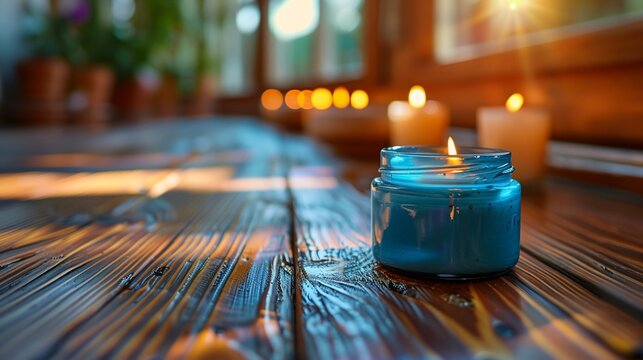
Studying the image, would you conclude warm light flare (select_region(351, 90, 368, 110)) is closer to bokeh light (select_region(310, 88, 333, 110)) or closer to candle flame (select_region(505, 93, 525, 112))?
bokeh light (select_region(310, 88, 333, 110))

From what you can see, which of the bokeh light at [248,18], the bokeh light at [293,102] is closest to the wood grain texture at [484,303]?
the bokeh light at [293,102]

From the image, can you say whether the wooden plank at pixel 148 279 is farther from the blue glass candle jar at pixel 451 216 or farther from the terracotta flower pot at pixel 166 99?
the terracotta flower pot at pixel 166 99

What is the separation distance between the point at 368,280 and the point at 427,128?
29.3 inches

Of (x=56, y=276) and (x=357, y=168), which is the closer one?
(x=56, y=276)

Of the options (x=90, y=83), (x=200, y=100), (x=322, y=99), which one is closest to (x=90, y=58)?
(x=90, y=83)

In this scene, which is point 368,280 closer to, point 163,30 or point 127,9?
point 163,30

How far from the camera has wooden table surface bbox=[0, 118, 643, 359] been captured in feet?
1.06

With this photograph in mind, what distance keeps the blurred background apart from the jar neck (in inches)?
23.3

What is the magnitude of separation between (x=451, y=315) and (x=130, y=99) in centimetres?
488

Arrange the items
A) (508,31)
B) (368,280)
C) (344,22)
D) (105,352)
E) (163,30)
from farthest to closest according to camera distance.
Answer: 1. (163,30)
2. (344,22)
3. (508,31)
4. (368,280)
5. (105,352)

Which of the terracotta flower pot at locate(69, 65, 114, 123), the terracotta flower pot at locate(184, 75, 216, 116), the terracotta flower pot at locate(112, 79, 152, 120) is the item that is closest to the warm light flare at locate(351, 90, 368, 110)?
A: the terracotta flower pot at locate(69, 65, 114, 123)

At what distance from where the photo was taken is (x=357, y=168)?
1216 millimetres

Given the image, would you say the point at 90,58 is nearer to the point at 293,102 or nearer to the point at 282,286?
the point at 293,102

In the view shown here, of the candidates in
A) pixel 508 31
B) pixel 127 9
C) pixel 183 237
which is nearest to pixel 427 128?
pixel 508 31
